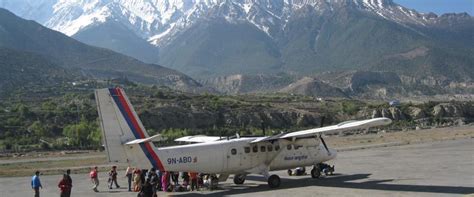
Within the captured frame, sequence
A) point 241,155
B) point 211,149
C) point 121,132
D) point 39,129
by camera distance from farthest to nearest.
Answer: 1. point 39,129
2. point 241,155
3. point 211,149
4. point 121,132

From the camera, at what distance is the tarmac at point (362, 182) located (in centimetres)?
2478

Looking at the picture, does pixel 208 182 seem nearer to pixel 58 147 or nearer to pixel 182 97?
pixel 58 147

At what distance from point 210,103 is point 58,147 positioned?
46.1 meters

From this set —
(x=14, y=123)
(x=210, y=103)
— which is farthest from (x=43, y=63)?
(x=14, y=123)

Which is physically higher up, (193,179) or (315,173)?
(193,179)

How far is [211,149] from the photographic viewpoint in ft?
88.6

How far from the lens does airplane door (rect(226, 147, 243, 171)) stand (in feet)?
90.4

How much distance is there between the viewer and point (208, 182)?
28531 millimetres

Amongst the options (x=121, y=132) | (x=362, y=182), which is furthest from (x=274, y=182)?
(x=121, y=132)

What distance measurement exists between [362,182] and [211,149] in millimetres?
8079

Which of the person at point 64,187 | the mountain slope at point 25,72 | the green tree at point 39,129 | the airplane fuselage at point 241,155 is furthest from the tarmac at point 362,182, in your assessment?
the mountain slope at point 25,72

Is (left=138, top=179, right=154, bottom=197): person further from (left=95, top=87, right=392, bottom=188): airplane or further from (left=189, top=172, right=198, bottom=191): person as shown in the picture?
(left=189, top=172, right=198, bottom=191): person

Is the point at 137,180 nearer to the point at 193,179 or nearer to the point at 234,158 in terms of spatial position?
the point at 193,179

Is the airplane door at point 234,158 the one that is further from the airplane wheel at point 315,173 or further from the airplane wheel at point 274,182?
the airplane wheel at point 315,173
